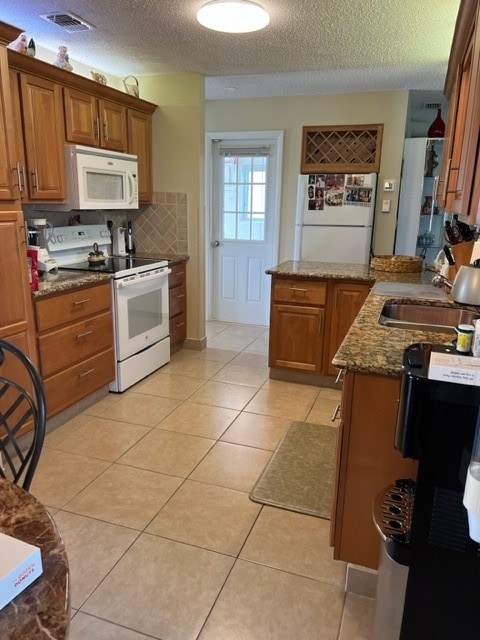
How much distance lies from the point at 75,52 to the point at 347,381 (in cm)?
324

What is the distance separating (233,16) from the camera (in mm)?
2502

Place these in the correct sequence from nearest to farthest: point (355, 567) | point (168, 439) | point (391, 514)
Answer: point (391, 514) → point (355, 567) → point (168, 439)

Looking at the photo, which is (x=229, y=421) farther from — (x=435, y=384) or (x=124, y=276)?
(x=435, y=384)

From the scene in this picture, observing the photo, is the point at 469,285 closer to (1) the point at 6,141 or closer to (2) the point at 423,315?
(2) the point at 423,315

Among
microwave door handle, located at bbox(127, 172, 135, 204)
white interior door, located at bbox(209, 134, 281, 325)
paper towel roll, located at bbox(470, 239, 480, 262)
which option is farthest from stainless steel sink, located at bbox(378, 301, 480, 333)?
white interior door, located at bbox(209, 134, 281, 325)

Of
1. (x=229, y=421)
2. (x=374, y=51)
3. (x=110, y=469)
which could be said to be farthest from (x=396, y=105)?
(x=110, y=469)

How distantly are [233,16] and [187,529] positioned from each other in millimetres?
2624

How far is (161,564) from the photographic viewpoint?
1780 mm

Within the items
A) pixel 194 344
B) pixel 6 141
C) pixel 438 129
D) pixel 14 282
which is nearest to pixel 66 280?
pixel 14 282

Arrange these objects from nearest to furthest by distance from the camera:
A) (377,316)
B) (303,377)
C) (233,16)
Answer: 1. (377,316)
2. (233,16)
3. (303,377)

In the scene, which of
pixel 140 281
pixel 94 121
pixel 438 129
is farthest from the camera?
pixel 438 129

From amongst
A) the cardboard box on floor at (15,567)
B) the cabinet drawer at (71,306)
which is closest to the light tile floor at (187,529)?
the cabinet drawer at (71,306)

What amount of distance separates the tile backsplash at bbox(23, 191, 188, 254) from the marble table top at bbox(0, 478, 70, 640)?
335cm

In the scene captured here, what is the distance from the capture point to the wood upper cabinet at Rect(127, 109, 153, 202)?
12.1 feet
